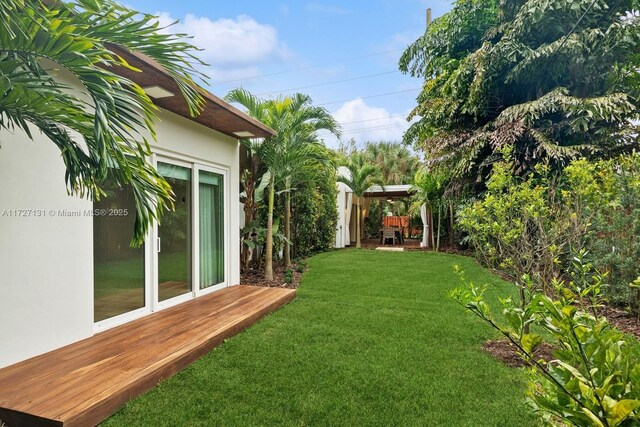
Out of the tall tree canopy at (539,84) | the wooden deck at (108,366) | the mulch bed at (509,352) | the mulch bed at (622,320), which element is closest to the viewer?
the wooden deck at (108,366)

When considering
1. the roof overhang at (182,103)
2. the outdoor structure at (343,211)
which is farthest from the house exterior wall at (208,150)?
the outdoor structure at (343,211)

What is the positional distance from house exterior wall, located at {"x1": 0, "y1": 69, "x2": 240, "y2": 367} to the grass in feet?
4.28

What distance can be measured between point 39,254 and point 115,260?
39.4 inches

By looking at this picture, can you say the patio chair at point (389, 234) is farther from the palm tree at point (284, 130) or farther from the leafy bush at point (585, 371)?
the leafy bush at point (585, 371)

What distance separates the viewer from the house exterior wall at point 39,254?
3008 millimetres

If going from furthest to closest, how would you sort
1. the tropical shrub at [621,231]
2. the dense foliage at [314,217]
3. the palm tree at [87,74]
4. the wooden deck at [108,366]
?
the dense foliage at [314,217], the tropical shrub at [621,231], the wooden deck at [108,366], the palm tree at [87,74]

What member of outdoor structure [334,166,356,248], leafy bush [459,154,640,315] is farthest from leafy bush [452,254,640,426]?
outdoor structure [334,166,356,248]

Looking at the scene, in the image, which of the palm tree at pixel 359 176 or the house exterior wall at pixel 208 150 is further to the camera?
the palm tree at pixel 359 176

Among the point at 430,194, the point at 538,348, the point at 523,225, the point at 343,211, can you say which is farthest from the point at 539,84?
the point at 343,211

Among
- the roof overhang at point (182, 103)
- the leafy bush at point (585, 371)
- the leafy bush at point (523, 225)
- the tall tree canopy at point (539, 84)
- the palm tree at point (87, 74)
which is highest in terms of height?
the tall tree canopy at point (539, 84)

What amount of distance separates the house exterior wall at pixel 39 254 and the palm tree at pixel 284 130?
12.6ft

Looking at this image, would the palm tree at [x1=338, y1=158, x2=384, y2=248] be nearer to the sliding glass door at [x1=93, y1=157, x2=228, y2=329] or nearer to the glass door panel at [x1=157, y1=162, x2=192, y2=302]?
the sliding glass door at [x1=93, y1=157, x2=228, y2=329]

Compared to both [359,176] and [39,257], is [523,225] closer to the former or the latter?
[39,257]

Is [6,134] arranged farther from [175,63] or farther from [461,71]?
[461,71]
